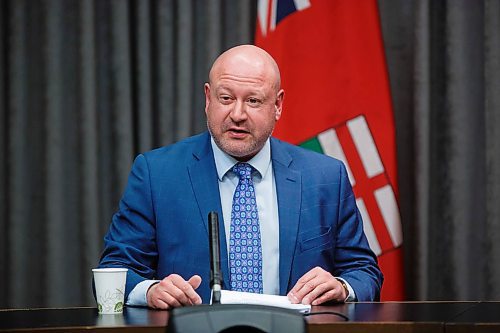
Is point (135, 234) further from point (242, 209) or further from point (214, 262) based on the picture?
point (214, 262)

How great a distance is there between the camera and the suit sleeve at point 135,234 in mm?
2811

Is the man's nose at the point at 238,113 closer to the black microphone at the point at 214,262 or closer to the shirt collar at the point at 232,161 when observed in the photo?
the shirt collar at the point at 232,161

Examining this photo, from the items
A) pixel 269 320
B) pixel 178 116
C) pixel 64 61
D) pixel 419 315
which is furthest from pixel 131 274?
pixel 64 61

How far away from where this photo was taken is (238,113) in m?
2.89

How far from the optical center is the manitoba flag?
153 inches

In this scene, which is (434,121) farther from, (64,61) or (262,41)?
(64,61)

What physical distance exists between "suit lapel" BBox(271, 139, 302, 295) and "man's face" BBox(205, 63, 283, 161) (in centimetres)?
12

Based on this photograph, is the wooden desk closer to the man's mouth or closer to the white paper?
the white paper

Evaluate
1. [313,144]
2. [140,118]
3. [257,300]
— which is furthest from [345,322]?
[140,118]

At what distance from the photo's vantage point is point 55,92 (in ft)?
13.7

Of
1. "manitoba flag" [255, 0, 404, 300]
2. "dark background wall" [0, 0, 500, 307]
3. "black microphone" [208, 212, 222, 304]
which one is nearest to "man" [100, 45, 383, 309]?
"black microphone" [208, 212, 222, 304]

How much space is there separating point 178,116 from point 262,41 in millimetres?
537

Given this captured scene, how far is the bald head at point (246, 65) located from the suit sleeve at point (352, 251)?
1.44 feet

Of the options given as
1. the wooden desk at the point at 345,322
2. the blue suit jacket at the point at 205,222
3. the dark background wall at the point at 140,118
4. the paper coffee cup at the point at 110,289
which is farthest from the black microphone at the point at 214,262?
the dark background wall at the point at 140,118
